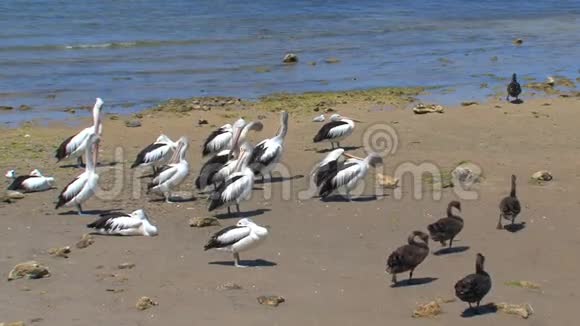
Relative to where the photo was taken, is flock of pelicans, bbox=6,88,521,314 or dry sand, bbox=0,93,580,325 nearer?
dry sand, bbox=0,93,580,325

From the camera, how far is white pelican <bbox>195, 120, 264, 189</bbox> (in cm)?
1263

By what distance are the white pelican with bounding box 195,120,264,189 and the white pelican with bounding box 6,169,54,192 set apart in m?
1.86

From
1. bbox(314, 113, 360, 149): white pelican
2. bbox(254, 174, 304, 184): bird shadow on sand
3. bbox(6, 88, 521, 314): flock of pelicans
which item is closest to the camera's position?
bbox(6, 88, 521, 314): flock of pelicans

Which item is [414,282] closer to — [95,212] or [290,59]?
[95,212]

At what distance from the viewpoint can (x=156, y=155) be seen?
1339 cm

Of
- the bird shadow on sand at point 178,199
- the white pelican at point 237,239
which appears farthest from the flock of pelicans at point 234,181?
the bird shadow on sand at point 178,199

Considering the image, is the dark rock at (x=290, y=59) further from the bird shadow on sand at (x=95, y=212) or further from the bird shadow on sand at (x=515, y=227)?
the bird shadow on sand at (x=515, y=227)

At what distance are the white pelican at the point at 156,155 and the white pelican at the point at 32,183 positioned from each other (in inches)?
47.1

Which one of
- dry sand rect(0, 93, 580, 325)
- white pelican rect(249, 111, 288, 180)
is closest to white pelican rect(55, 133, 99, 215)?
dry sand rect(0, 93, 580, 325)

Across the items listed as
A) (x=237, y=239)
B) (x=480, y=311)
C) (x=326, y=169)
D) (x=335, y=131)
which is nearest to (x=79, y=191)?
(x=237, y=239)

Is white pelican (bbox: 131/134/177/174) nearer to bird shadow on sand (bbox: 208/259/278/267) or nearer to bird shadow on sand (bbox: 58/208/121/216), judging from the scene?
bird shadow on sand (bbox: 58/208/121/216)

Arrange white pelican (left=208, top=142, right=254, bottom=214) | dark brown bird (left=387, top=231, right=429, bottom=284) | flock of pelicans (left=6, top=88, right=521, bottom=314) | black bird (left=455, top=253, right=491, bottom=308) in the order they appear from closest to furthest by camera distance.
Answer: black bird (left=455, top=253, right=491, bottom=308) < dark brown bird (left=387, top=231, right=429, bottom=284) < flock of pelicans (left=6, top=88, right=521, bottom=314) < white pelican (left=208, top=142, right=254, bottom=214)

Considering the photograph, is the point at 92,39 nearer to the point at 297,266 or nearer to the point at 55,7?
the point at 55,7

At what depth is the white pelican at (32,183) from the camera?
1250cm
